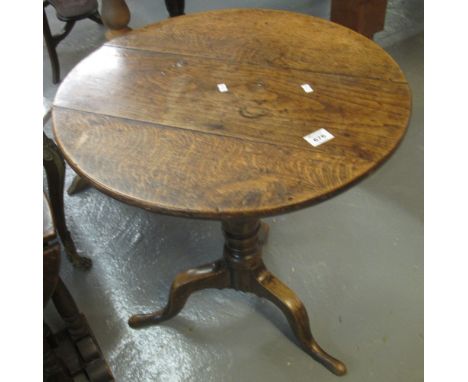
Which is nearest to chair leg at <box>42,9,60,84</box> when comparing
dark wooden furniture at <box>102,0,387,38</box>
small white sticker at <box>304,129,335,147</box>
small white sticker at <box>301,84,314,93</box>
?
dark wooden furniture at <box>102,0,387,38</box>

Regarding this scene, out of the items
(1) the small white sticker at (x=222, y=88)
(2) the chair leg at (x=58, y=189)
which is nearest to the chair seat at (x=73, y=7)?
(2) the chair leg at (x=58, y=189)

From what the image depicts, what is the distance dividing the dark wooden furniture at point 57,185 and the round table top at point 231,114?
345 mm

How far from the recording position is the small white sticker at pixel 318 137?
3.02ft

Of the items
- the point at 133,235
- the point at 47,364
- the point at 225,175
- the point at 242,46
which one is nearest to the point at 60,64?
the point at 133,235

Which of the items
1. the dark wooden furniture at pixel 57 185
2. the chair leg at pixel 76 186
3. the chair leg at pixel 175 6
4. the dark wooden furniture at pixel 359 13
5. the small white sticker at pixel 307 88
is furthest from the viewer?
the chair leg at pixel 175 6

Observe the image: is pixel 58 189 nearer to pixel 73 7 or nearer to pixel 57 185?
pixel 57 185

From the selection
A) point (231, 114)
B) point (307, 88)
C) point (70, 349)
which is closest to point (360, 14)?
point (307, 88)

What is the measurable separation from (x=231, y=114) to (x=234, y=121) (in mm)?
29

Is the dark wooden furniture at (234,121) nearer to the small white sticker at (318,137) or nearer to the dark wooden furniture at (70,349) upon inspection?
the small white sticker at (318,137)

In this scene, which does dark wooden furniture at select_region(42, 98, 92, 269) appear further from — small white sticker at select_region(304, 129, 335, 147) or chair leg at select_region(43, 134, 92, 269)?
small white sticker at select_region(304, 129, 335, 147)

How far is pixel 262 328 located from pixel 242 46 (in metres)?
0.91

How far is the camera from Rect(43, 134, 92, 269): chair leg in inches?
55.1

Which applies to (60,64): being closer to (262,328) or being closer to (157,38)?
(157,38)

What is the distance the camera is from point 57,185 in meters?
1.47
